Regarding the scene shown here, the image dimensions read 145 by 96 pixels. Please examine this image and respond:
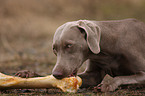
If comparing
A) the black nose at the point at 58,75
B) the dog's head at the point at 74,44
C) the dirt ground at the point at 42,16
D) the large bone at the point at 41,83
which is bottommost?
Result: the dirt ground at the point at 42,16

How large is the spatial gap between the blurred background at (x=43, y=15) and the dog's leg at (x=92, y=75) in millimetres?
5348

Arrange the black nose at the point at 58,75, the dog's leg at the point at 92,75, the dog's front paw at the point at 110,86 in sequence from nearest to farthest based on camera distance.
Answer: the black nose at the point at 58,75 → the dog's front paw at the point at 110,86 → the dog's leg at the point at 92,75

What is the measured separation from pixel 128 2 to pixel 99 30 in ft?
38.2

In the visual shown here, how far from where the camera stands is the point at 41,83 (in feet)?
11.0

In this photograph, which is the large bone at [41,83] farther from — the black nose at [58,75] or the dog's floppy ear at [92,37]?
the dog's floppy ear at [92,37]

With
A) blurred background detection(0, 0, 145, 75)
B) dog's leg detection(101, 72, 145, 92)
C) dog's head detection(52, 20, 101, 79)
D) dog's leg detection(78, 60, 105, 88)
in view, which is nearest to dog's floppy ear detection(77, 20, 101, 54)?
dog's head detection(52, 20, 101, 79)

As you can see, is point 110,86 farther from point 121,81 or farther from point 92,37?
point 92,37

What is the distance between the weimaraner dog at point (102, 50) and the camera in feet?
10.9

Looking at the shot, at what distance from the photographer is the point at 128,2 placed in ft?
48.1

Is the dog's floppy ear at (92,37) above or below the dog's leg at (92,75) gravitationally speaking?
above

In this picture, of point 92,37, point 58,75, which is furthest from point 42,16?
point 58,75

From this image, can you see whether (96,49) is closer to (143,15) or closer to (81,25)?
(81,25)

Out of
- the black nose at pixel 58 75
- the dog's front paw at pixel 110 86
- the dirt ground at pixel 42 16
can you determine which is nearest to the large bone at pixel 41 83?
the black nose at pixel 58 75

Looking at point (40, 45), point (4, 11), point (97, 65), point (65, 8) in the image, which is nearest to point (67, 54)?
point (97, 65)
